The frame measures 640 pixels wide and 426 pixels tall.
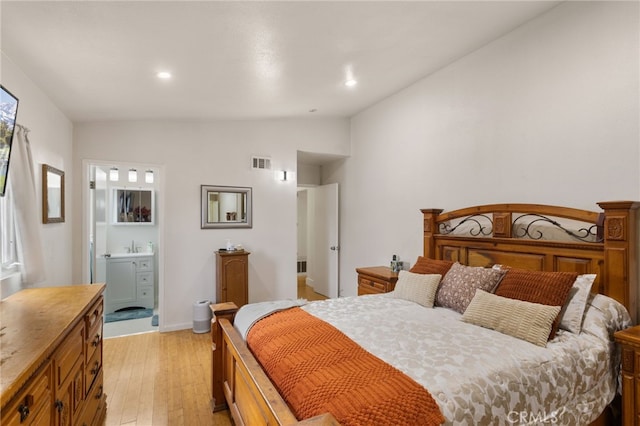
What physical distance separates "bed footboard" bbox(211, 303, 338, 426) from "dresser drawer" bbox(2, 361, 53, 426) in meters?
0.84

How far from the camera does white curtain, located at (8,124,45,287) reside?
7.06 feet

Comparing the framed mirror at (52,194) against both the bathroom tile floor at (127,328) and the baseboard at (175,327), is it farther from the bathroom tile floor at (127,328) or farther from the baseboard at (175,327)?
the baseboard at (175,327)

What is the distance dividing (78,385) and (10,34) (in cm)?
208

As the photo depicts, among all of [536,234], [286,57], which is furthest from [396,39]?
[536,234]

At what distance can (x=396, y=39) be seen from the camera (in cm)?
266

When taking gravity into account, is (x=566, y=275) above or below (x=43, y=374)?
above

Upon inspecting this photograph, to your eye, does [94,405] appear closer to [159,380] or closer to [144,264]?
[159,380]

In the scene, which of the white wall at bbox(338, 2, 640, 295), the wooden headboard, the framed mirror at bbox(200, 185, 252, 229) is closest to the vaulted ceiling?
the white wall at bbox(338, 2, 640, 295)

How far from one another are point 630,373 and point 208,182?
4357 mm

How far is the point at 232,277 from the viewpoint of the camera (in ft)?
13.6

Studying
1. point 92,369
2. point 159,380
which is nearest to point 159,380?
point 159,380

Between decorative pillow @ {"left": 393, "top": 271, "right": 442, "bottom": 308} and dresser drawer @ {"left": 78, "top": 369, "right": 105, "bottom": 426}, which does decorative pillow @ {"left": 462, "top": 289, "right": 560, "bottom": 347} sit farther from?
dresser drawer @ {"left": 78, "top": 369, "right": 105, "bottom": 426}

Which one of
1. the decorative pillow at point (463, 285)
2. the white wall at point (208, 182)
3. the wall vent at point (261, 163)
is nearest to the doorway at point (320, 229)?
the white wall at point (208, 182)

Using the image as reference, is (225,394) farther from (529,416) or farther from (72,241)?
(72,241)
